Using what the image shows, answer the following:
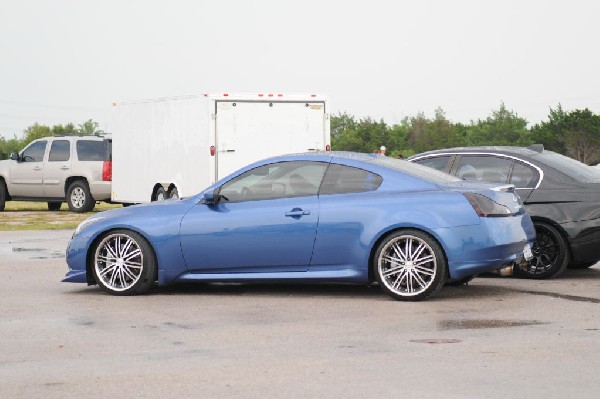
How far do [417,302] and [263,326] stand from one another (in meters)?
1.96

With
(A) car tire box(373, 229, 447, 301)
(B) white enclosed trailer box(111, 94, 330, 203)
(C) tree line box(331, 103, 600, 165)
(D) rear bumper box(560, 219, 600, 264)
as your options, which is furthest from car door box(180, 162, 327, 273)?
(C) tree line box(331, 103, 600, 165)

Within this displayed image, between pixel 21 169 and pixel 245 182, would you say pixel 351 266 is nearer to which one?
pixel 245 182

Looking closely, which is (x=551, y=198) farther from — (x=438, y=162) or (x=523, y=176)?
(x=438, y=162)

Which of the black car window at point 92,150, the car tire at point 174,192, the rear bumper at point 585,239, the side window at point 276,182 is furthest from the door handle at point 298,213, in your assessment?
the black car window at point 92,150

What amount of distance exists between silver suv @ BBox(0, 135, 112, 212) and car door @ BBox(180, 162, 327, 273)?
2004cm

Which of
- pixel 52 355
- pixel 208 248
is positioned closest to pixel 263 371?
pixel 52 355

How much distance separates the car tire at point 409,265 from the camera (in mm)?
10883

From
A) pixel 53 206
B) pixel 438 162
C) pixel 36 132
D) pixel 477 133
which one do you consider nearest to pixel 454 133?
pixel 477 133

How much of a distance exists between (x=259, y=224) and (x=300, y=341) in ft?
9.16

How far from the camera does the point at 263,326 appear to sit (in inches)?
376

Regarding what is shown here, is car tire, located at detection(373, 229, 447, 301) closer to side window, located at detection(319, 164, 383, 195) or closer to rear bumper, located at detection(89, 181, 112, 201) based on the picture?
side window, located at detection(319, 164, 383, 195)

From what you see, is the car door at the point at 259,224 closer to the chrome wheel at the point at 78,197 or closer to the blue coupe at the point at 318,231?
the blue coupe at the point at 318,231

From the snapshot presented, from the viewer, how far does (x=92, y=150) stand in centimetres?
3183

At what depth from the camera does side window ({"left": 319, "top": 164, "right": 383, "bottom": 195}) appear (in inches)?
448
